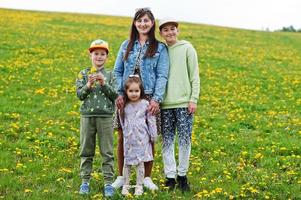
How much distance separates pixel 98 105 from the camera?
7.54m

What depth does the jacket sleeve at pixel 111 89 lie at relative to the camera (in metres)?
7.39

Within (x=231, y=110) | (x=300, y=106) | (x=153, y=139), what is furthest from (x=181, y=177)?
(x=300, y=106)

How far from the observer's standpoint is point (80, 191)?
7812mm

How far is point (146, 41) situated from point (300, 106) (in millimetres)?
9900

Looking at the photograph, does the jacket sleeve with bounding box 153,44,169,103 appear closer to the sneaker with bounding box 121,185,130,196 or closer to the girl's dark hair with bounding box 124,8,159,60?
the girl's dark hair with bounding box 124,8,159,60

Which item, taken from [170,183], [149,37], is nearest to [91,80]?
[149,37]

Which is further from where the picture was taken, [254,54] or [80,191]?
[254,54]

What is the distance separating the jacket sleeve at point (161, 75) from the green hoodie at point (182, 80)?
0.14 m

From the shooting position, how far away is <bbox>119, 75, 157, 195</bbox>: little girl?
25.5 ft

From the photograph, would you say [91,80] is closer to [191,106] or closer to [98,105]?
[98,105]

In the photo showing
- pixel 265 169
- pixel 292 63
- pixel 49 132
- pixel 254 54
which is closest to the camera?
pixel 265 169

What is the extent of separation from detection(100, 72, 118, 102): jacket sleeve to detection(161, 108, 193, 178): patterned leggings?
0.91 m

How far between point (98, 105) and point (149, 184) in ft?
4.95

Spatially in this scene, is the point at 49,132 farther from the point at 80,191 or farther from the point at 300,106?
the point at 300,106
